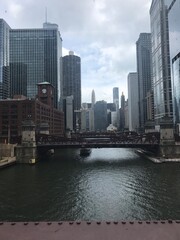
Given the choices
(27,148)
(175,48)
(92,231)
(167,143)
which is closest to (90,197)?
(92,231)

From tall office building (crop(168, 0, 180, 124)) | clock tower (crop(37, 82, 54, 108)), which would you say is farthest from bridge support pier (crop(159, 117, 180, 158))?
clock tower (crop(37, 82, 54, 108))

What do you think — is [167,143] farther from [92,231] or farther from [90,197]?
[92,231]

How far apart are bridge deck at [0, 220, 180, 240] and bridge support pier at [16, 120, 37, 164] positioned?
268 ft

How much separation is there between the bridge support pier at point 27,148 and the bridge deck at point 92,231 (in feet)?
268

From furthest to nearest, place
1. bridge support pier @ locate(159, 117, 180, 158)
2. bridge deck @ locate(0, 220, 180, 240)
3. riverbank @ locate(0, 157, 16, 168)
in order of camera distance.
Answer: bridge support pier @ locate(159, 117, 180, 158) → riverbank @ locate(0, 157, 16, 168) → bridge deck @ locate(0, 220, 180, 240)

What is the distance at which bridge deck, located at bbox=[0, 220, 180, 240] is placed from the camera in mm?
8735

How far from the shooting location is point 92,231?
9.35m

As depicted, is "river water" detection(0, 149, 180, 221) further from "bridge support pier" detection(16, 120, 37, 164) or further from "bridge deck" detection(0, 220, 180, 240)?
"bridge support pier" detection(16, 120, 37, 164)

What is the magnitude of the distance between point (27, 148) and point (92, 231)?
8592cm

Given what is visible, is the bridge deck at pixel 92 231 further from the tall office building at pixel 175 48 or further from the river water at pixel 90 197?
the tall office building at pixel 175 48

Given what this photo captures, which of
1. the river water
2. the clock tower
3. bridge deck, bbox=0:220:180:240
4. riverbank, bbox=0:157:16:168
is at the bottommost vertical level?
the river water

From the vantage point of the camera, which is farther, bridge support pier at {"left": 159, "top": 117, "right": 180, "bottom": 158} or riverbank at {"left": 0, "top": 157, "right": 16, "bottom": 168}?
bridge support pier at {"left": 159, "top": 117, "right": 180, "bottom": 158}

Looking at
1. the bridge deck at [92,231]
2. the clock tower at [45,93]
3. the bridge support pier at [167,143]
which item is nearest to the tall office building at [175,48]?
the bridge support pier at [167,143]

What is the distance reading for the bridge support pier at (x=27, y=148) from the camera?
90.1 m
